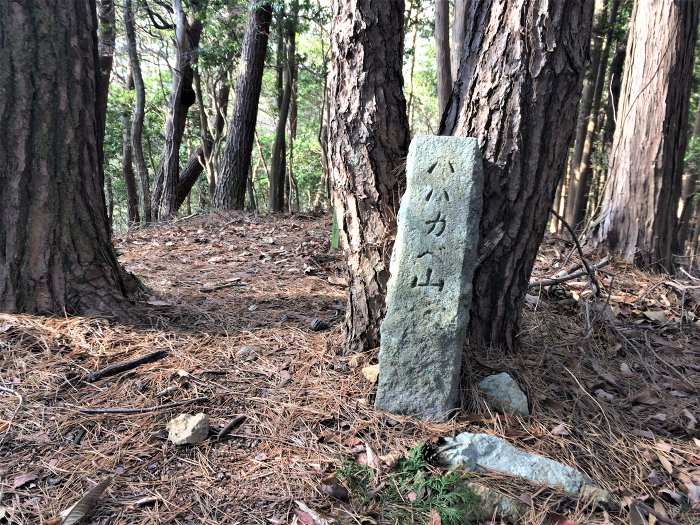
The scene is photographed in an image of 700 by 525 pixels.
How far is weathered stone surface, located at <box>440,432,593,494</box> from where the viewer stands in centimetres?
202

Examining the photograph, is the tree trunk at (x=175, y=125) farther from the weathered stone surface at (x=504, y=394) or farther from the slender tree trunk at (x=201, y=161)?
the weathered stone surface at (x=504, y=394)

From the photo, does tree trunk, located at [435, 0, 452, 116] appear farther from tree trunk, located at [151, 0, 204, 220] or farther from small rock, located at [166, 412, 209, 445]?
tree trunk, located at [151, 0, 204, 220]

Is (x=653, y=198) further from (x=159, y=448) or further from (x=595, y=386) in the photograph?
(x=159, y=448)

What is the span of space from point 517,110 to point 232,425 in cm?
200

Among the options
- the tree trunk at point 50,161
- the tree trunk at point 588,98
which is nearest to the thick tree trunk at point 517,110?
the tree trunk at point 50,161

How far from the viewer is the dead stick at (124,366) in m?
2.50

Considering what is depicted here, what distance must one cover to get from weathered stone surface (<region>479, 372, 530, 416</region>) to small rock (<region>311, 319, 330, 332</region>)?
1.07 metres

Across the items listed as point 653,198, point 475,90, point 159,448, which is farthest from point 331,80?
point 653,198

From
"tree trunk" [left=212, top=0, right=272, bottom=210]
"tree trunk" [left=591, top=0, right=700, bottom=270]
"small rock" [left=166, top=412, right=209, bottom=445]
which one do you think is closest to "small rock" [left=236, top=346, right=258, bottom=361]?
"small rock" [left=166, top=412, right=209, bottom=445]

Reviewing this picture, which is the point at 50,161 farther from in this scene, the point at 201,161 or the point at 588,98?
the point at 588,98

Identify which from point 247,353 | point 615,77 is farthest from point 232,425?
point 615,77

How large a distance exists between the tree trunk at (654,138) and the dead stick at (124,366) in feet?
12.4

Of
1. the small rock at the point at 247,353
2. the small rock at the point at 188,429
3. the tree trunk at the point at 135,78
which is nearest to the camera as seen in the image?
the small rock at the point at 188,429

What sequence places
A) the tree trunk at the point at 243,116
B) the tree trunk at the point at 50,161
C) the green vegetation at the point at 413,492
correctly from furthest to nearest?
the tree trunk at the point at 243,116 → the tree trunk at the point at 50,161 → the green vegetation at the point at 413,492
